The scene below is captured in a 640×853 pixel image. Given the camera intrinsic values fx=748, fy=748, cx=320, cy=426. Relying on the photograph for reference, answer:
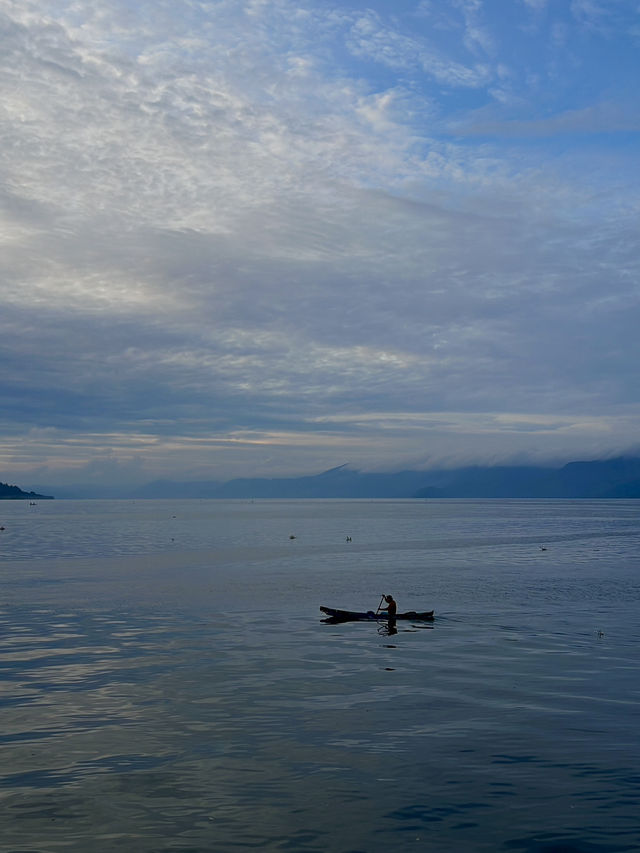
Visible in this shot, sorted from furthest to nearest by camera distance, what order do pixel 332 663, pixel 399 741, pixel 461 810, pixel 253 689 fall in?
pixel 332 663 < pixel 253 689 < pixel 399 741 < pixel 461 810

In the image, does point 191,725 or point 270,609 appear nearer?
point 191,725

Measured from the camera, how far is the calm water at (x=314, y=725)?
2023 centimetres

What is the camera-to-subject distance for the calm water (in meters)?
20.2

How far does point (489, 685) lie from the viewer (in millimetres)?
34656

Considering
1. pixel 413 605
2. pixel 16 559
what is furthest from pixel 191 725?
pixel 16 559

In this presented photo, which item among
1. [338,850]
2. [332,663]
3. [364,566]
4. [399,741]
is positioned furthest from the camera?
[364,566]

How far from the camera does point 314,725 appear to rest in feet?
94.9

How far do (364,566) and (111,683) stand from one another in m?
65.7

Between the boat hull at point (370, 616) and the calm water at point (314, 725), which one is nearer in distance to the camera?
the calm water at point (314, 725)

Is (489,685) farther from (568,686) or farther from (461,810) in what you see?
(461,810)

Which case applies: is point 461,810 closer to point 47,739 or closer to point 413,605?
point 47,739

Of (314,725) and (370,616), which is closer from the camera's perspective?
(314,725)

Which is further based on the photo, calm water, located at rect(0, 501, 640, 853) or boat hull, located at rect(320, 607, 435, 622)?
boat hull, located at rect(320, 607, 435, 622)

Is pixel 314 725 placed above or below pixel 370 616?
above
